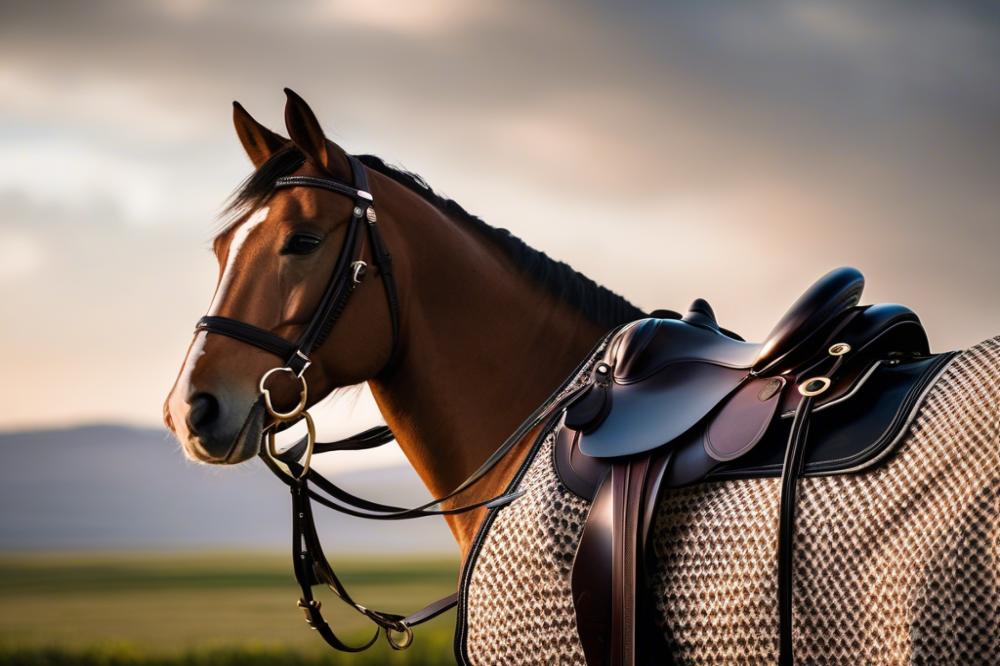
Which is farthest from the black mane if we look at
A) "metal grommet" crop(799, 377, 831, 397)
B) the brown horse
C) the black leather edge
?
"metal grommet" crop(799, 377, 831, 397)

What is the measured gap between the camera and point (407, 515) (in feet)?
11.5

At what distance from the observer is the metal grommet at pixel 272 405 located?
3084 millimetres

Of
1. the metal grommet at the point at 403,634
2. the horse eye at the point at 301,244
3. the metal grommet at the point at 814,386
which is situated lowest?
the metal grommet at the point at 403,634

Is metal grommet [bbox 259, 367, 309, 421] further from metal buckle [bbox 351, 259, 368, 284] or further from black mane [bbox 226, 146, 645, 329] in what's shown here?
black mane [bbox 226, 146, 645, 329]

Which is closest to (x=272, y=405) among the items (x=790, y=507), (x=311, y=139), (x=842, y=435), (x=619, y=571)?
(x=311, y=139)

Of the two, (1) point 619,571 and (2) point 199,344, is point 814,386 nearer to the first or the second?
(1) point 619,571

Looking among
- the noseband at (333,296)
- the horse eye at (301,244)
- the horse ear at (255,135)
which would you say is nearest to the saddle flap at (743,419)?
the noseband at (333,296)

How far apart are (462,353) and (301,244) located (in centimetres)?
75

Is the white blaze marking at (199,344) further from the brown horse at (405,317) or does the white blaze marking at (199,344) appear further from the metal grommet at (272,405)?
the metal grommet at (272,405)

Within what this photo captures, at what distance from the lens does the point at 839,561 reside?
2.44 meters

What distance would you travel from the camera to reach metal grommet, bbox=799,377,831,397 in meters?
2.64

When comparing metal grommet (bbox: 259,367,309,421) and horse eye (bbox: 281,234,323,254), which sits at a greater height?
horse eye (bbox: 281,234,323,254)

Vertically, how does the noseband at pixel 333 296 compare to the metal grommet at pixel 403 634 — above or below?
above

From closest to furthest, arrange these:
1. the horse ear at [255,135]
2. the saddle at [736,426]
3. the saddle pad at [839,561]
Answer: the saddle pad at [839,561], the saddle at [736,426], the horse ear at [255,135]
